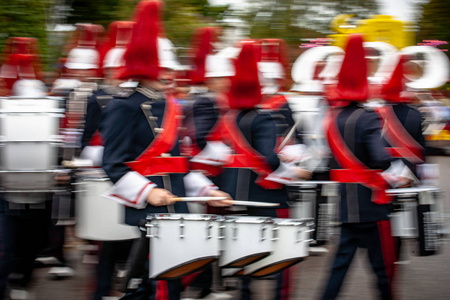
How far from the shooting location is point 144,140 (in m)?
4.35

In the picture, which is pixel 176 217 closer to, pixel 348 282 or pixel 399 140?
pixel 399 140

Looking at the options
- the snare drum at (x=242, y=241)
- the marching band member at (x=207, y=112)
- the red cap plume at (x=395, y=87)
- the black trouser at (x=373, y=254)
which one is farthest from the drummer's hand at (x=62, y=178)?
the red cap plume at (x=395, y=87)

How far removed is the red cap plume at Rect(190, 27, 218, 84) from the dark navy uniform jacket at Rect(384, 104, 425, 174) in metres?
1.72

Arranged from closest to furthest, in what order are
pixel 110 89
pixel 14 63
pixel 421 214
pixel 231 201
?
pixel 231 201
pixel 421 214
pixel 110 89
pixel 14 63

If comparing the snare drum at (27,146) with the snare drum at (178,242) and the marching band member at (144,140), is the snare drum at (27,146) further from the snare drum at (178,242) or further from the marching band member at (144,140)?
the snare drum at (178,242)

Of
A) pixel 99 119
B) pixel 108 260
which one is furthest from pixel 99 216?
pixel 99 119

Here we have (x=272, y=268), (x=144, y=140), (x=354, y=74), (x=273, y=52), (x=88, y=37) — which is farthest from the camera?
(x=273, y=52)

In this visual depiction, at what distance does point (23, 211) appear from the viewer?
5691 mm

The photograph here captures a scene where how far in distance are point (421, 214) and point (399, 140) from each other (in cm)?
67

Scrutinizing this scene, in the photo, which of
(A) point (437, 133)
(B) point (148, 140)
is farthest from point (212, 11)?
(B) point (148, 140)

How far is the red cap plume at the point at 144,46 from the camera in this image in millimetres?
4293

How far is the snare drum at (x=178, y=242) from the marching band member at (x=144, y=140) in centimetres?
26

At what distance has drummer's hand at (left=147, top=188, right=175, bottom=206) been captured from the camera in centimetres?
420

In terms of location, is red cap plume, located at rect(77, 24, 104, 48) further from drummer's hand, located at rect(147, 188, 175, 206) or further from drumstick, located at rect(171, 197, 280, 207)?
drummer's hand, located at rect(147, 188, 175, 206)
